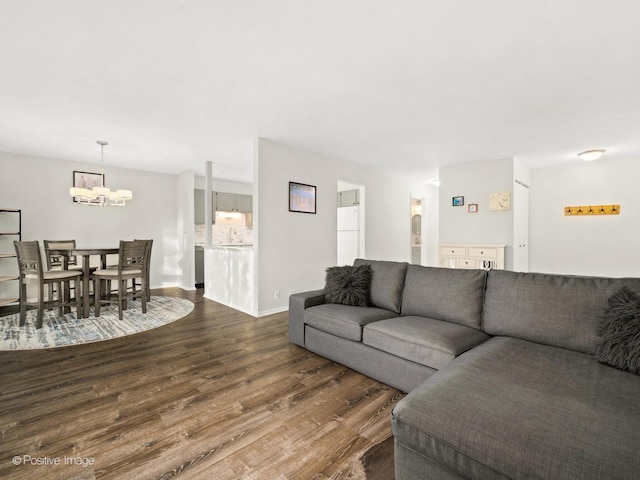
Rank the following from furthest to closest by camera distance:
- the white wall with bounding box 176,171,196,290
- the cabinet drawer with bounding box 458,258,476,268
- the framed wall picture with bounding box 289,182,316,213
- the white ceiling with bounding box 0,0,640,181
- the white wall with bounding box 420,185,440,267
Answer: the white wall with bounding box 420,185,440,267 → the white wall with bounding box 176,171,196,290 → the cabinet drawer with bounding box 458,258,476,268 → the framed wall picture with bounding box 289,182,316,213 → the white ceiling with bounding box 0,0,640,181

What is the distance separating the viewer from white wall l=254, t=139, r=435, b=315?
4.18m

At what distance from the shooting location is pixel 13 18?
189cm

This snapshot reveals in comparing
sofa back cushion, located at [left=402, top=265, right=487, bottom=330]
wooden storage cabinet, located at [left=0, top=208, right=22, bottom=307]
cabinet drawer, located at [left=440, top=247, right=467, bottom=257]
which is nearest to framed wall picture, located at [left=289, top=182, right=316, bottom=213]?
sofa back cushion, located at [left=402, top=265, right=487, bottom=330]

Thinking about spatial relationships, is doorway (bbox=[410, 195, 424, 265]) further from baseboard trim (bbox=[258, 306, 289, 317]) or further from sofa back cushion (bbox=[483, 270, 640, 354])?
sofa back cushion (bbox=[483, 270, 640, 354])

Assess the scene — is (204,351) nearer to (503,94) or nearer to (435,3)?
(435,3)

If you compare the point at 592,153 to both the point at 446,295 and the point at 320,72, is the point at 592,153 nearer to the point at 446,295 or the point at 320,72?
the point at 446,295

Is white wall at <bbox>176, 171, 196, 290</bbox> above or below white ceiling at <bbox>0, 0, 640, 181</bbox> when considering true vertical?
below

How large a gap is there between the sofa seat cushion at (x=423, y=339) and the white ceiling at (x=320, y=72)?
2.01 meters

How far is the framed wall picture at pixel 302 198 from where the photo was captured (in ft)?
14.9

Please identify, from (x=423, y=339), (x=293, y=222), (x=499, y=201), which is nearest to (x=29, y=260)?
(x=293, y=222)

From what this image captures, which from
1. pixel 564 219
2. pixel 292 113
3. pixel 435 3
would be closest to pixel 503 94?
pixel 435 3

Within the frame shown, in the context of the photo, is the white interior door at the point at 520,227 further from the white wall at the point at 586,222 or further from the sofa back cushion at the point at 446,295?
the sofa back cushion at the point at 446,295

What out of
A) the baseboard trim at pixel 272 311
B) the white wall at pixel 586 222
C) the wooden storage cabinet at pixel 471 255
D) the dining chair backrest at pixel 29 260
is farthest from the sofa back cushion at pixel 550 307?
the white wall at pixel 586 222

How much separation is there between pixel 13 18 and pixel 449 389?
3.26 m
